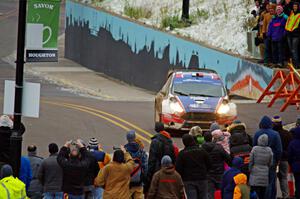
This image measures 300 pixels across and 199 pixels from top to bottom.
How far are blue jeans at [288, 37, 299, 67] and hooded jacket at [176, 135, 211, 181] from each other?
15883 mm

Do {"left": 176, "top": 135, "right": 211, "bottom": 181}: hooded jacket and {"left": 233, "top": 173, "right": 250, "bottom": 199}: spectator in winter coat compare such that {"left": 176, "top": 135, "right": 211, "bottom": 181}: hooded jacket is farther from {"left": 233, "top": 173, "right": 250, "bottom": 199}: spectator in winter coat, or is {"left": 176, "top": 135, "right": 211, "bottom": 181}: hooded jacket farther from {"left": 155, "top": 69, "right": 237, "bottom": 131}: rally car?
{"left": 155, "top": 69, "right": 237, "bottom": 131}: rally car

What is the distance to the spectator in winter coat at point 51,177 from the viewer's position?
1554 centimetres

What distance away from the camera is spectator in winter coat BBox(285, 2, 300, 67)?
30.8 metres

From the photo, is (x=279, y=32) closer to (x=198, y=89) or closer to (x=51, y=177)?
(x=198, y=89)

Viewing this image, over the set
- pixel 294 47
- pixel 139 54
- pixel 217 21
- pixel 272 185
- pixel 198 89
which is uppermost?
pixel 217 21

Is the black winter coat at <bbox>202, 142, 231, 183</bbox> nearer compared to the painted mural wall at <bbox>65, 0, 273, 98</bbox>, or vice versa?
the black winter coat at <bbox>202, 142, 231, 183</bbox>

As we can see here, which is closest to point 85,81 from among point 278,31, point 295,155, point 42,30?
point 278,31

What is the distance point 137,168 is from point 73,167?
1186 millimetres

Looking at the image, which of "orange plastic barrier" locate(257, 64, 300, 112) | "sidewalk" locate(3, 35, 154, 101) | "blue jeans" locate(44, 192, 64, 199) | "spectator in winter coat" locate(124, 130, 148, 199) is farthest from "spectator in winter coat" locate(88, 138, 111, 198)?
"sidewalk" locate(3, 35, 154, 101)

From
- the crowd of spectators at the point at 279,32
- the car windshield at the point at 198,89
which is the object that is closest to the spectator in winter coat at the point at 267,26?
the crowd of spectators at the point at 279,32

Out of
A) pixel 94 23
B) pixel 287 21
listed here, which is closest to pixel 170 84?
pixel 287 21

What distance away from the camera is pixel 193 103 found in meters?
26.1

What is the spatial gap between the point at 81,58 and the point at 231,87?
1713 cm

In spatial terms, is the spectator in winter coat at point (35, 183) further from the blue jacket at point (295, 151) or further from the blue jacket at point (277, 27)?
the blue jacket at point (277, 27)
